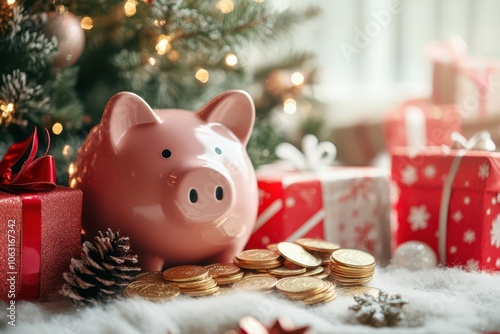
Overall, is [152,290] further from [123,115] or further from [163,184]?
[123,115]

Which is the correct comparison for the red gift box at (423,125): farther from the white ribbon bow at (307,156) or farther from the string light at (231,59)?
the string light at (231,59)

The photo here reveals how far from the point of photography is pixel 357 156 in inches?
63.3

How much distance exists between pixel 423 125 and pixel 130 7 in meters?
0.76

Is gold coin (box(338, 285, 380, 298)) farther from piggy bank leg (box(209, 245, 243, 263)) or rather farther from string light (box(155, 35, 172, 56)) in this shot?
string light (box(155, 35, 172, 56))

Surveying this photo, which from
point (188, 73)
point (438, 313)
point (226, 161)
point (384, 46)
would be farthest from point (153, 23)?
point (384, 46)

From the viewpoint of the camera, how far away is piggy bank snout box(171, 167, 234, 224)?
2.74ft

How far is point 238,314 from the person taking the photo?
72 centimetres

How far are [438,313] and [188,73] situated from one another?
83cm

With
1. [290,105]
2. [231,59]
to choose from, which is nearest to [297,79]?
[290,105]

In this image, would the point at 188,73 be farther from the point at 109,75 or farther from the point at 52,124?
the point at 52,124

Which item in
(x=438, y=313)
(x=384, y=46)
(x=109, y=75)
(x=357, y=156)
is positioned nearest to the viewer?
(x=438, y=313)

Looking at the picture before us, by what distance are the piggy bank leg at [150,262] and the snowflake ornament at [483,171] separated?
570mm

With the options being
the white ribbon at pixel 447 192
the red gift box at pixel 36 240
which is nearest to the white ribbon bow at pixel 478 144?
the white ribbon at pixel 447 192

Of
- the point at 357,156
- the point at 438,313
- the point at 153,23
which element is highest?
the point at 153,23
